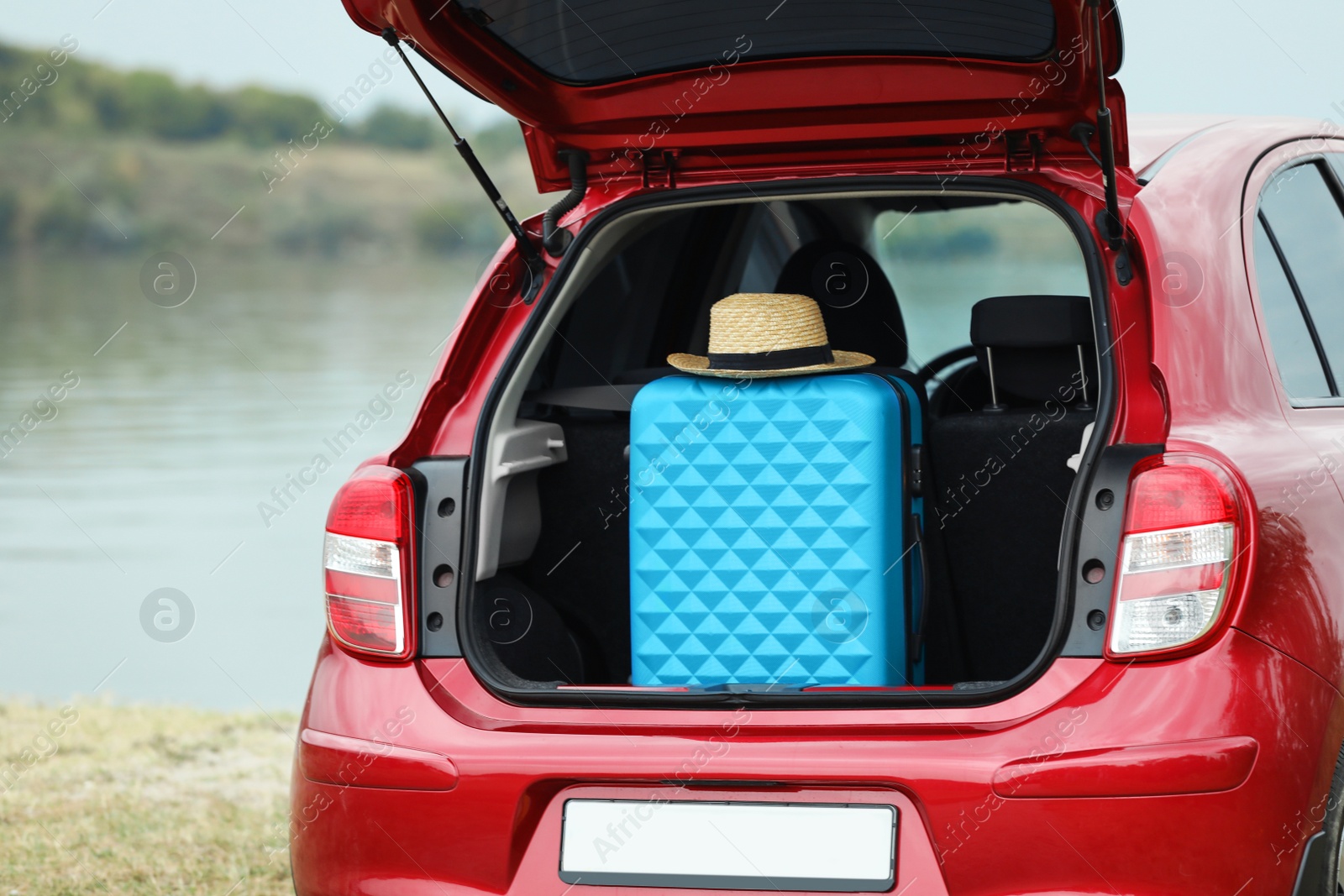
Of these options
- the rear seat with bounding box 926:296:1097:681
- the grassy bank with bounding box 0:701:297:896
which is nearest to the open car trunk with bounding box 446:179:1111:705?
the rear seat with bounding box 926:296:1097:681

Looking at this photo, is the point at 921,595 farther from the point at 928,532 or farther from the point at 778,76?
the point at 778,76

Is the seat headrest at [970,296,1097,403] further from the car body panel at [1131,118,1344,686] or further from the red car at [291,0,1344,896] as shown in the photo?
the car body panel at [1131,118,1344,686]

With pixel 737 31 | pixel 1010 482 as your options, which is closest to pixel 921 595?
pixel 1010 482

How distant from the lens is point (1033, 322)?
2482 mm

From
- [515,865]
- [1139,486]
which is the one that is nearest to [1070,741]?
[1139,486]

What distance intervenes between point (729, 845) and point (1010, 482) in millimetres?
970

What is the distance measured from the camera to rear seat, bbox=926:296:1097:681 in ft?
8.30

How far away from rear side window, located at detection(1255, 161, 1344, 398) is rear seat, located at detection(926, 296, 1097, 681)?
0.31m

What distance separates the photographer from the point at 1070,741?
1872 mm

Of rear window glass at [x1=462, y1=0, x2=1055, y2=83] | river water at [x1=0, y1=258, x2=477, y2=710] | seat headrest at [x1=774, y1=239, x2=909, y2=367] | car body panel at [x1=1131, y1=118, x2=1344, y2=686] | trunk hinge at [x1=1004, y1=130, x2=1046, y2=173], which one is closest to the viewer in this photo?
car body panel at [x1=1131, y1=118, x2=1344, y2=686]

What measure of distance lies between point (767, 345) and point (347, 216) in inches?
1645

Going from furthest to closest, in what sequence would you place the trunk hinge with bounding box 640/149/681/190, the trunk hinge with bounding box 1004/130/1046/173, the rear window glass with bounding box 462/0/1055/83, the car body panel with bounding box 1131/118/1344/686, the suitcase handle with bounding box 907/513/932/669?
1. the trunk hinge with bounding box 640/149/681/190
2. the suitcase handle with bounding box 907/513/932/669
3. the trunk hinge with bounding box 1004/130/1046/173
4. the rear window glass with bounding box 462/0/1055/83
5. the car body panel with bounding box 1131/118/1344/686

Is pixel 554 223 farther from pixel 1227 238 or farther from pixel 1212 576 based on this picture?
pixel 1212 576

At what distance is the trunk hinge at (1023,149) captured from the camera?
2348mm
